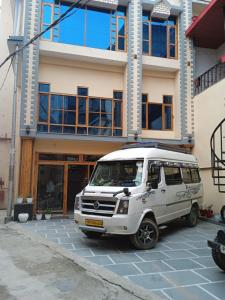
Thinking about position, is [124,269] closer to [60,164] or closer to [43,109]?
[60,164]

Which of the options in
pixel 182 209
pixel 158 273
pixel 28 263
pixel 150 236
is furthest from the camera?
pixel 182 209

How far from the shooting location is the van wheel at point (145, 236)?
23.9 feet

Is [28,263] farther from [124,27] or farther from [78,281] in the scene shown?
[124,27]

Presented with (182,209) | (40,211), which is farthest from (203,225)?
(40,211)

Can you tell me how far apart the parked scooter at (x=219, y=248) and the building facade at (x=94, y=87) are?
26.5ft

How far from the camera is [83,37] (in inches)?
534

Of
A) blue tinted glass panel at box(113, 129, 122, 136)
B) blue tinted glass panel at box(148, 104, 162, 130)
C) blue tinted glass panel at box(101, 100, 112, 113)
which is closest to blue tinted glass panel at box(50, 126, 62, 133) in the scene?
blue tinted glass panel at box(101, 100, 112, 113)

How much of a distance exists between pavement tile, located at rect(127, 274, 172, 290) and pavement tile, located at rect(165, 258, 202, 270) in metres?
0.72

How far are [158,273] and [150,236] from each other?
6.13 ft

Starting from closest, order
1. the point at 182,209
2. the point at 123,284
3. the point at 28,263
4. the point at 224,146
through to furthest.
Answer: the point at 123,284 → the point at 28,263 → the point at 182,209 → the point at 224,146

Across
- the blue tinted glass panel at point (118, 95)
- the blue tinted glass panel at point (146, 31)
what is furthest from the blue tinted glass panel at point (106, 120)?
the blue tinted glass panel at point (146, 31)

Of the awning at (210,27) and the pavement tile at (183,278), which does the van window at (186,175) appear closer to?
the pavement tile at (183,278)

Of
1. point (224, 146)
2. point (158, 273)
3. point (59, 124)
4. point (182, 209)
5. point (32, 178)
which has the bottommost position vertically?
point (158, 273)

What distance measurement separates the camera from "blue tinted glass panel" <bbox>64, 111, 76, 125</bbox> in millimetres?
13203
